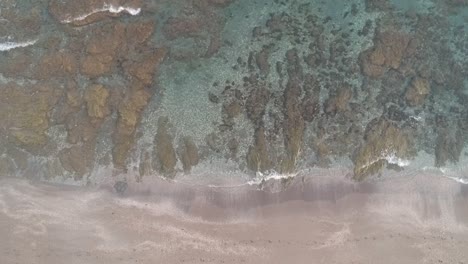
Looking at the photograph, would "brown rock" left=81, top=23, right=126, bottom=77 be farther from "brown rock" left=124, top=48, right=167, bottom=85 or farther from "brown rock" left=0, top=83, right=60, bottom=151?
"brown rock" left=0, top=83, right=60, bottom=151

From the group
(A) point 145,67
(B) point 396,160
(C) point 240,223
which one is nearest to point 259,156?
(C) point 240,223

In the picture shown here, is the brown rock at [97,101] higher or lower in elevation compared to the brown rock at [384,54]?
lower

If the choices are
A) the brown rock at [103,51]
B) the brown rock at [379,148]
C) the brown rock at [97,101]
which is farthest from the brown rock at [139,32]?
the brown rock at [379,148]

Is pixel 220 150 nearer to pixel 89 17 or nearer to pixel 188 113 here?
pixel 188 113

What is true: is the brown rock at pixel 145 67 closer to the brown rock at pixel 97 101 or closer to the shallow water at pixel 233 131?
the shallow water at pixel 233 131

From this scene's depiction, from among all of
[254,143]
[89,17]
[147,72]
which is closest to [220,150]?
[254,143]
